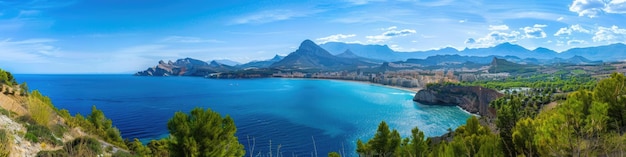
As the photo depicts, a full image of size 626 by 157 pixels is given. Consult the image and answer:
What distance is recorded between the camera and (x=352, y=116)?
59125 mm

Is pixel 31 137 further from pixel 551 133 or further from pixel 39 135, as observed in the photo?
pixel 551 133

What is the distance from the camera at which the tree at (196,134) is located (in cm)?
1415

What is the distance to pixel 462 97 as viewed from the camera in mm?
74062

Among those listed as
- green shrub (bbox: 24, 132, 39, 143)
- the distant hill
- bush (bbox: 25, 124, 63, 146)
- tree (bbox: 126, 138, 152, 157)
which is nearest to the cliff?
tree (bbox: 126, 138, 152, 157)

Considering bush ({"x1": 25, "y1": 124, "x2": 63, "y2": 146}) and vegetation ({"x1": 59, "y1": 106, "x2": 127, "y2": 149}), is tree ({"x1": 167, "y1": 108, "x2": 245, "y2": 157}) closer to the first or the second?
bush ({"x1": 25, "y1": 124, "x2": 63, "y2": 146})

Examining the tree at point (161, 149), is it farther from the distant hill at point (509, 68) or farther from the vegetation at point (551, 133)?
the distant hill at point (509, 68)

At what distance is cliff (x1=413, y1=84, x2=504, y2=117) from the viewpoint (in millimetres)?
65438

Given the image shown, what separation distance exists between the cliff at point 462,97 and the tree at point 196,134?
51.7 metres

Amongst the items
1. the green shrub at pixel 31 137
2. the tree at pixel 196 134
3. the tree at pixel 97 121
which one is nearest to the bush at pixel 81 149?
the green shrub at pixel 31 137

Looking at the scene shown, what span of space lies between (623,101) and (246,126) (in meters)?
38.7

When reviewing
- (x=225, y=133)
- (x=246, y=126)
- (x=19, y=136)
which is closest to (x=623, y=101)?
(x=225, y=133)

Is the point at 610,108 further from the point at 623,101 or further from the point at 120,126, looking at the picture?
the point at 120,126

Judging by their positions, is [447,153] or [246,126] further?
[246,126]


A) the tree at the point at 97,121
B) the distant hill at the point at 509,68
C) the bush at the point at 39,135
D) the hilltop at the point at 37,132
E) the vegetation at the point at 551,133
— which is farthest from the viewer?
the distant hill at the point at 509,68
